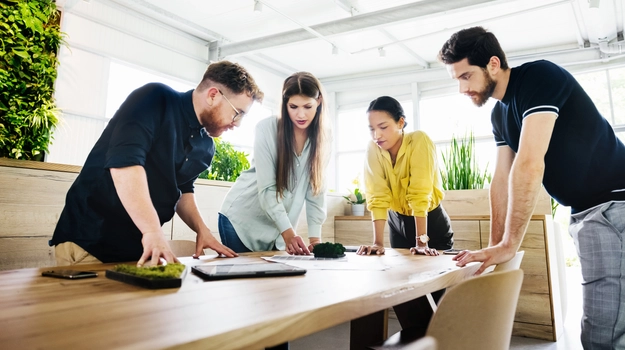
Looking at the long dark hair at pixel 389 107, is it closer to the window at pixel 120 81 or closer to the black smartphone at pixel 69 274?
the black smartphone at pixel 69 274

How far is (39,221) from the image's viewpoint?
6.90 ft

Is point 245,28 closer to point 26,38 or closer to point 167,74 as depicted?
point 167,74

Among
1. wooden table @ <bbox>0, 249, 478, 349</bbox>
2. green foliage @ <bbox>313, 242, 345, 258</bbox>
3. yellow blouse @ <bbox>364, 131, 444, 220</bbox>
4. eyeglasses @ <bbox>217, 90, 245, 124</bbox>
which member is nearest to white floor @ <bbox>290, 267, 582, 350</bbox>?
yellow blouse @ <bbox>364, 131, 444, 220</bbox>

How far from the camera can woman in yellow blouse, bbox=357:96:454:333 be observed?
1.92m

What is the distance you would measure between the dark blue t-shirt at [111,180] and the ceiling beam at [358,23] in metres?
4.03

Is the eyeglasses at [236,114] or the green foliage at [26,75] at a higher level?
the green foliage at [26,75]

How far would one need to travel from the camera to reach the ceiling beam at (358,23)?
4.51 metres

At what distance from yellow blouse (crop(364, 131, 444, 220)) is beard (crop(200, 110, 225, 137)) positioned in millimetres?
902

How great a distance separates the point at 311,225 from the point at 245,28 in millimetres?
5040

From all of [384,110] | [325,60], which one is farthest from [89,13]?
[384,110]

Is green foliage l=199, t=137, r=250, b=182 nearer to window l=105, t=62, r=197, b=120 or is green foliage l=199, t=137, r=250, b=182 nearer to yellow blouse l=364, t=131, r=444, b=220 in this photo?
yellow blouse l=364, t=131, r=444, b=220

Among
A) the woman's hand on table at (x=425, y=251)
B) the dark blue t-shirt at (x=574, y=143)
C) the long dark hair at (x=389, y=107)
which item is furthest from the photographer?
the long dark hair at (x=389, y=107)

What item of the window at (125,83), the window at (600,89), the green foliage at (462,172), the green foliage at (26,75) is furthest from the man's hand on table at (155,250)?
the window at (600,89)

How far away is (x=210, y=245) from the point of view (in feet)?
4.57
